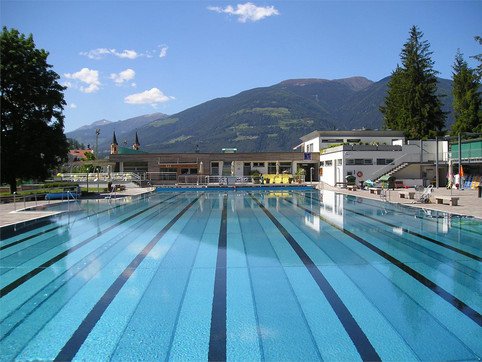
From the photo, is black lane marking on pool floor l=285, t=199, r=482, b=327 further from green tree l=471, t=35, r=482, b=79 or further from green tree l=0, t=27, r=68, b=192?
green tree l=471, t=35, r=482, b=79

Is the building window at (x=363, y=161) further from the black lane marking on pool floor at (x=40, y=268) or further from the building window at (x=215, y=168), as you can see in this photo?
the black lane marking on pool floor at (x=40, y=268)

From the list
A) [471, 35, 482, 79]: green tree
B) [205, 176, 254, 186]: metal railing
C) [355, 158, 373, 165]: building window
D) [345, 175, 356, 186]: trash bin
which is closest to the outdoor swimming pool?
[345, 175, 356, 186]: trash bin

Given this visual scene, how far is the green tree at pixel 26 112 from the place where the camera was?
2283 cm

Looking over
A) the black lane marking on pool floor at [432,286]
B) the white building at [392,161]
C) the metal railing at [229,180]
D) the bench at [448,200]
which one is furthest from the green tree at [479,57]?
the black lane marking on pool floor at [432,286]

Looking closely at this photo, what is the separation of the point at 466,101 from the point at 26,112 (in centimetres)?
4422

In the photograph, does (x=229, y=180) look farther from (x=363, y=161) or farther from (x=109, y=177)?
(x=363, y=161)

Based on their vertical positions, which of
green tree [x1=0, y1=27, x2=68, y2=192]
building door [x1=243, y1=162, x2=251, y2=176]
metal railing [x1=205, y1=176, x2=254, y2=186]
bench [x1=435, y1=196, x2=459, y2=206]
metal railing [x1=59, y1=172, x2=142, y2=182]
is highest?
green tree [x1=0, y1=27, x2=68, y2=192]

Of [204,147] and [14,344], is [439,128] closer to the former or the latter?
[14,344]

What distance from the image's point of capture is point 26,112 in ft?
78.3

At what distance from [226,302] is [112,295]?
5.98 feet

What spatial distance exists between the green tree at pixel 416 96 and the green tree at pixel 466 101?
2.08 m

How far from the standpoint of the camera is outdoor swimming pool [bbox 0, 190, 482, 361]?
4367 mm

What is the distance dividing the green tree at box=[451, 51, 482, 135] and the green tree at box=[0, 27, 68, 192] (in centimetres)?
4083

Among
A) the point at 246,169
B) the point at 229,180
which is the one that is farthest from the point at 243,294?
the point at 246,169
